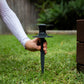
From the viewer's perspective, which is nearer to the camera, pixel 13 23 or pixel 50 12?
pixel 13 23

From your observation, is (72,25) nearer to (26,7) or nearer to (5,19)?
(26,7)

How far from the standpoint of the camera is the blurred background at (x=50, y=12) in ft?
18.0

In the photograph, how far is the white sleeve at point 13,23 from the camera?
119cm

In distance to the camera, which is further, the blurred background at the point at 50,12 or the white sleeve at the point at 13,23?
the blurred background at the point at 50,12

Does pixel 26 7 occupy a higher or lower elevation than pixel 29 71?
higher

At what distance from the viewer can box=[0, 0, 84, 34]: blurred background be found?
5496 millimetres

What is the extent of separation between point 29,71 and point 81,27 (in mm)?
610

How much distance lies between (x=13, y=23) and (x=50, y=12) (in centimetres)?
487

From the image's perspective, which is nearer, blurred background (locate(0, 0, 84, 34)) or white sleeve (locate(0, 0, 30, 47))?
white sleeve (locate(0, 0, 30, 47))

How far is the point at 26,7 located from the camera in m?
5.99

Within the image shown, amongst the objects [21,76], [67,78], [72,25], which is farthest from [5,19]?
[72,25]

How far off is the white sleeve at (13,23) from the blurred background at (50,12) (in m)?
3.95

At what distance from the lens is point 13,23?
1.21 m

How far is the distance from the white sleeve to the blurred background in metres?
3.95
